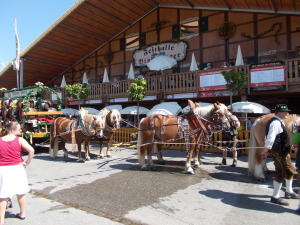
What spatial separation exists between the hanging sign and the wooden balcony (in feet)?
10.5

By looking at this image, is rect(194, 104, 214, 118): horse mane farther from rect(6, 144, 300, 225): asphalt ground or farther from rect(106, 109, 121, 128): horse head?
rect(106, 109, 121, 128): horse head

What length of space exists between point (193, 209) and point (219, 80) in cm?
931

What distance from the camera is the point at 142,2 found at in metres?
17.4

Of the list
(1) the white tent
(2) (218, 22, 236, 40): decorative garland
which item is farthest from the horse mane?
(2) (218, 22, 236, 40): decorative garland

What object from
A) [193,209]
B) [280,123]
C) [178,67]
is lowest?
[193,209]

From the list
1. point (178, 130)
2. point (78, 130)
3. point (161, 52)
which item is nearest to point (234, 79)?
point (178, 130)

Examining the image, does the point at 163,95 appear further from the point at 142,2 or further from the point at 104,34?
the point at 104,34

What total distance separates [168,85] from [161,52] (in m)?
4.51

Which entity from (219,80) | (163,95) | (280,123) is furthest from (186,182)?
(163,95)

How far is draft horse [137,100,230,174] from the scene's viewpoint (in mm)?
6607

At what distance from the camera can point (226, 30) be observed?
15.3m

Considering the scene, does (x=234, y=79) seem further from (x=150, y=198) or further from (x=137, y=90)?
(x=150, y=198)

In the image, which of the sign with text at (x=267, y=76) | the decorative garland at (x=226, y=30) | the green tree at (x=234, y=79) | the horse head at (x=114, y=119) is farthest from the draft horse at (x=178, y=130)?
the decorative garland at (x=226, y=30)

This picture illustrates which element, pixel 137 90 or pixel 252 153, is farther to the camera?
pixel 137 90
